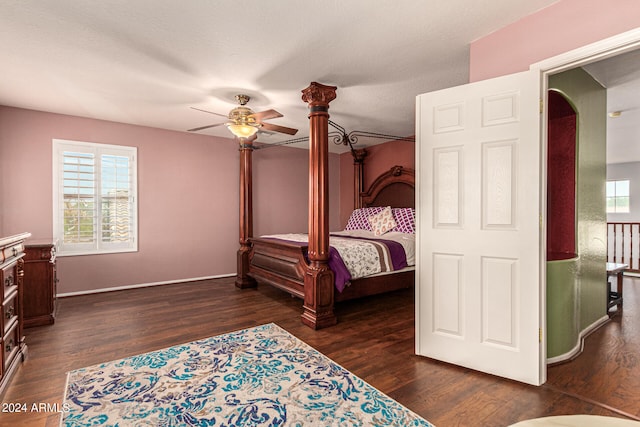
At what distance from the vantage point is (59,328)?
10.7 ft

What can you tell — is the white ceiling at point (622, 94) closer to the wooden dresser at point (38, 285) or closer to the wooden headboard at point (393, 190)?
the wooden headboard at point (393, 190)

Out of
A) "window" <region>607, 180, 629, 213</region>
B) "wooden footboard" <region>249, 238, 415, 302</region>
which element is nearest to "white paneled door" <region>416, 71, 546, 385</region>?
"wooden footboard" <region>249, 238, 415, 302</region>

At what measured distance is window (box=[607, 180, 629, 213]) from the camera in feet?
29.0

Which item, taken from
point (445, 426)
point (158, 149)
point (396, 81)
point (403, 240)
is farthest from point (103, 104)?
point (445, 426)

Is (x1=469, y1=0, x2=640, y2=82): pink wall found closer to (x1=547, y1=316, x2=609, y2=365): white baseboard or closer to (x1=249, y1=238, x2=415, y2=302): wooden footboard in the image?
(x1=547, y1=316, x2=609, y2=365): white baseboard

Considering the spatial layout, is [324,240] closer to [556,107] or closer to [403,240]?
[403,240]

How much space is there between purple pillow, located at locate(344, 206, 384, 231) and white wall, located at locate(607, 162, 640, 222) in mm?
7951

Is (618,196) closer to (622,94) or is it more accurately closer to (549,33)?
(622,94)

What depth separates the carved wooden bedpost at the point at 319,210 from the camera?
3.32 meters

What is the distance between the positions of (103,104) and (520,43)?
4.56 meters

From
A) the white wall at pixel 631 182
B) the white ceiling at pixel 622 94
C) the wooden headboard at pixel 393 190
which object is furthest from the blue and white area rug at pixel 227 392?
the white wall at pixel 631 182

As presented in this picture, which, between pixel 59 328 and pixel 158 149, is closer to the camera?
pixel 59 328

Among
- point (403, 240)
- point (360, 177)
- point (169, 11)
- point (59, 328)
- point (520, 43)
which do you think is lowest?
point (59, 328)

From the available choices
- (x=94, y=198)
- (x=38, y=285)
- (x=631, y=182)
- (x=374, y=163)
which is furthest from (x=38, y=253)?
(x=631, y=182)
